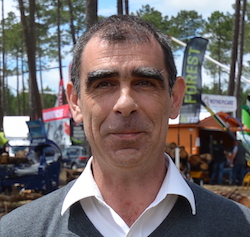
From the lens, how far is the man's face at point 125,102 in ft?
5.16

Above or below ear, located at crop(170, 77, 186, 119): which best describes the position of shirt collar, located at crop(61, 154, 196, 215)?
below

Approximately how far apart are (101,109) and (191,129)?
13210 mm

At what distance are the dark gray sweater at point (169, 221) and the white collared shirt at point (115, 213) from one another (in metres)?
0.03

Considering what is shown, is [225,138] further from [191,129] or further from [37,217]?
[37,217]

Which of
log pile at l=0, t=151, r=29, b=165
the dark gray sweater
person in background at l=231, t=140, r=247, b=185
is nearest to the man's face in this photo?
the dark gray sweater

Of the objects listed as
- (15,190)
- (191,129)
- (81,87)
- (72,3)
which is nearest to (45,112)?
(191,129)

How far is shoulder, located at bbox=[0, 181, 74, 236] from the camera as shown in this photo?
1.63 meters

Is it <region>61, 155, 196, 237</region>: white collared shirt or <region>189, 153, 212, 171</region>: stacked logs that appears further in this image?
<region>189, 153, 212, 171</region>: stacked logs

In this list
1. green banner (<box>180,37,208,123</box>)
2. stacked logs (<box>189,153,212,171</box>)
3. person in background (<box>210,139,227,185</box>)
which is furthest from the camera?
person in background (<box>210,139,227,185</box>)

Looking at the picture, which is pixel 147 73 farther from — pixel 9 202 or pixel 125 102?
pixel 9 202

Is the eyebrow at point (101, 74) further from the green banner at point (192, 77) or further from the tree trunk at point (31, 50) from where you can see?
the tree trunk at point (31, 50)

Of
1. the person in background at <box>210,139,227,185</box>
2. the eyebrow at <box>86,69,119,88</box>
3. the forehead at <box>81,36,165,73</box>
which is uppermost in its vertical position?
the forehead at <box>81,36,165,73</box>

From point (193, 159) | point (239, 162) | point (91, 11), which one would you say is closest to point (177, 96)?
point (91, 11)

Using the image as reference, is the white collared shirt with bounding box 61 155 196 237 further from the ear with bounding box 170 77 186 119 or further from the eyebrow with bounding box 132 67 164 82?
the eyebrow with bounding box 132 67 164 82
